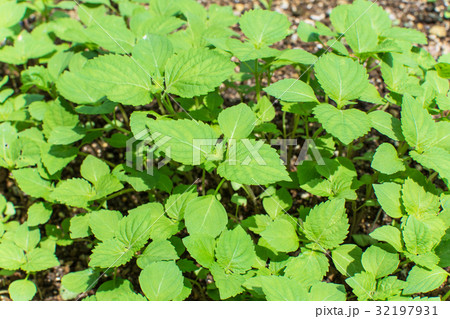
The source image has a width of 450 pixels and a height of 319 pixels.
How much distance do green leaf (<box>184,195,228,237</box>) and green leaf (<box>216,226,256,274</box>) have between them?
0.06 meters

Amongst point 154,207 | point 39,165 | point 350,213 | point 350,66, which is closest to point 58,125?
point 39,165

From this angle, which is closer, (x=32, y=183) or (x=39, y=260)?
(x=39, y=260)

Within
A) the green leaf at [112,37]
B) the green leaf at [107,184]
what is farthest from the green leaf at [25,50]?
the green leaf at [107,184]

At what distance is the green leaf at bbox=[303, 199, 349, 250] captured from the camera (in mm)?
1711

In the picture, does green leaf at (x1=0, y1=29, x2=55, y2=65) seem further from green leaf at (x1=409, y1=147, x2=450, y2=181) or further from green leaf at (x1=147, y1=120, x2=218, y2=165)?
green leaf at (x1=409, y1=147, x2=450, y2=181)

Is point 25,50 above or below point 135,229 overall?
above

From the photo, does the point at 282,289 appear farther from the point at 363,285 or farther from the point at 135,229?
the point at 135,229

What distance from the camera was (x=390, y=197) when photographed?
178cm

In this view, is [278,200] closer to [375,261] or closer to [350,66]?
[375,261]

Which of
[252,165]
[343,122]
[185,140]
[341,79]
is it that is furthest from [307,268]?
[341,79]

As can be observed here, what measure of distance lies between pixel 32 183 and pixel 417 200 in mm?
1949

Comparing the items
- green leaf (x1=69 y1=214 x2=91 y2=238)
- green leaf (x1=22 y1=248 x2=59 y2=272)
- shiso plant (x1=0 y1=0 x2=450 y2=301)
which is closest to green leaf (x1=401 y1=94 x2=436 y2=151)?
shiso plant (x1=0 y1=0 x2=450 y2=301)
